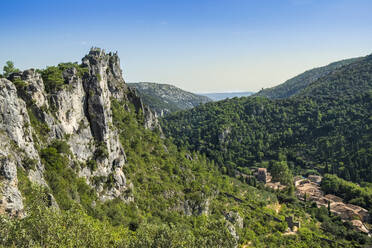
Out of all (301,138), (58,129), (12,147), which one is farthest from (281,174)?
(12,147)

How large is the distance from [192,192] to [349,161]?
99.5m

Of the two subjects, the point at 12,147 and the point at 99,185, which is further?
the point at 99,185

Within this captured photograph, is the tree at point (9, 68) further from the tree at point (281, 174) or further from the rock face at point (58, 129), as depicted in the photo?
the tree at point (281, 174)

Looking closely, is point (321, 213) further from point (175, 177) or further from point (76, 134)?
point (76, 134)

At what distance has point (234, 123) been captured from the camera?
19275 cm

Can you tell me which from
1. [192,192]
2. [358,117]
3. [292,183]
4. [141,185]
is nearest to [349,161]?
[292,183]

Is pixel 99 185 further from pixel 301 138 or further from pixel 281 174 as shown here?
pixel 301 138

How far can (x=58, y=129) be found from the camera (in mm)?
40719

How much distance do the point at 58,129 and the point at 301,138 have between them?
162 m

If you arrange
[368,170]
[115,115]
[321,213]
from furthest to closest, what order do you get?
1. [368,170]
2. [321,213]
3. [115,115]

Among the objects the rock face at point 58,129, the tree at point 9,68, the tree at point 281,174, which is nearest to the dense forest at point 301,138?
the tree at point 281,174

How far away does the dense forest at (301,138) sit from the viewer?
421 feet

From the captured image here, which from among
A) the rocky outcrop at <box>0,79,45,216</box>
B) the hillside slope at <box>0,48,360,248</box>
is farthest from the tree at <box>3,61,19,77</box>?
the rocky outcrop at <box>0,79,45,216</box>

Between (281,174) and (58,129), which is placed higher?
(58,129)
